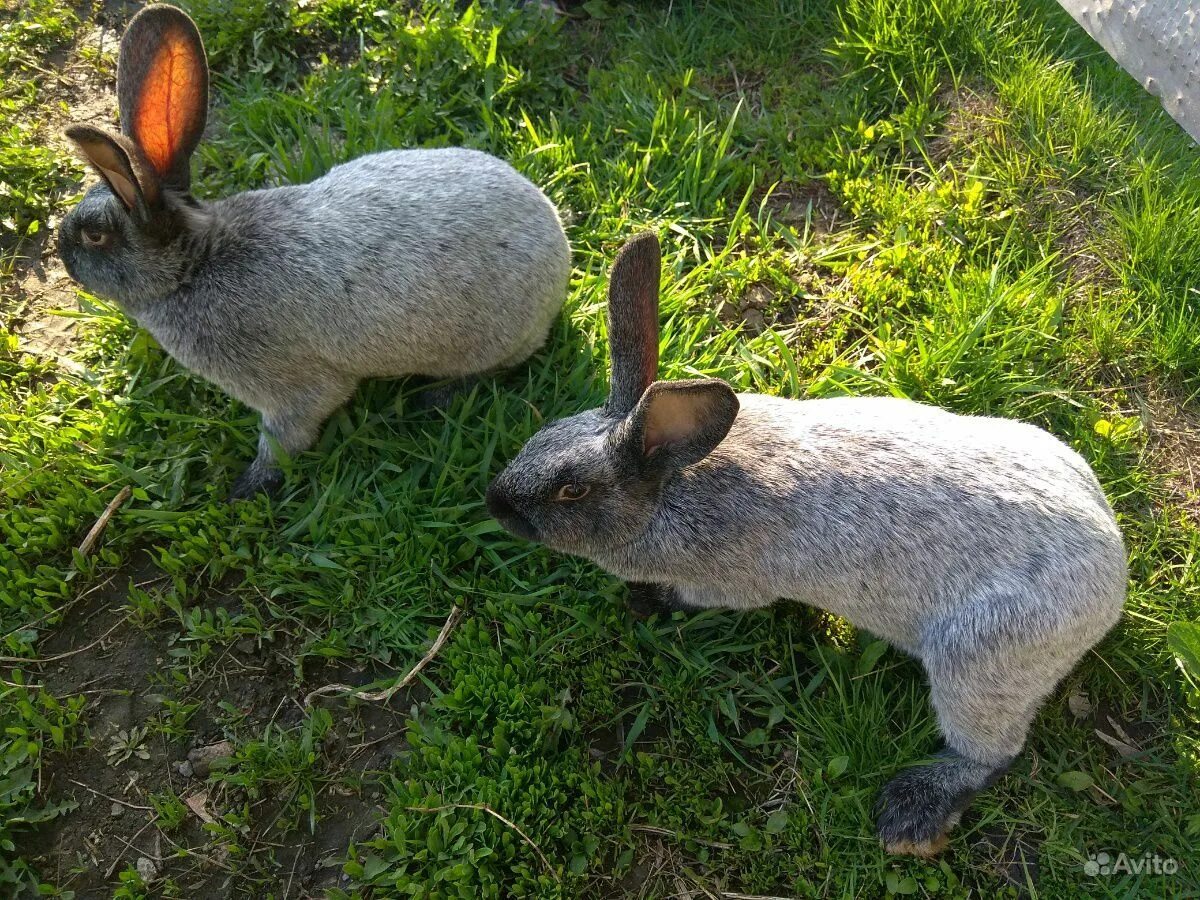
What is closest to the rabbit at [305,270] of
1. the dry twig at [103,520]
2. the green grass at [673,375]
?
the green grass at [673,375]

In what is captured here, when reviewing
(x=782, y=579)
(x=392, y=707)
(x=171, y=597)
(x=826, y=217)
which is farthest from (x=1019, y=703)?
(x=171, y=597)

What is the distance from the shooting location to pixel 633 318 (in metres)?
3.54

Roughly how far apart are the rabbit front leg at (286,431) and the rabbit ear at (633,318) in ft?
5.20

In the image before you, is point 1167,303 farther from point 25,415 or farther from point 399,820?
point 25,415

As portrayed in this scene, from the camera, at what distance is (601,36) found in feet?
20.0

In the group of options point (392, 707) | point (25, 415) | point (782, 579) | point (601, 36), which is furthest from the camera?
point (601, 36)

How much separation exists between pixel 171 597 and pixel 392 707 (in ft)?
3.75

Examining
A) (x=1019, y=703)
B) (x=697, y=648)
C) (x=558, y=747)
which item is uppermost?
(x=1019, y=703)

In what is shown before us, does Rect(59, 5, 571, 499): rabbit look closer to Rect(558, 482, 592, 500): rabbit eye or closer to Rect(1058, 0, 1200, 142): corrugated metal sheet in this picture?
Rect(558, 482, 592, 500): rabbit eye

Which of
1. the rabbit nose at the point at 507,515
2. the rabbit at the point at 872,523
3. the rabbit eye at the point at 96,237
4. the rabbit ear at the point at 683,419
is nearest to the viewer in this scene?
the rabbit ear at the point at 683,419

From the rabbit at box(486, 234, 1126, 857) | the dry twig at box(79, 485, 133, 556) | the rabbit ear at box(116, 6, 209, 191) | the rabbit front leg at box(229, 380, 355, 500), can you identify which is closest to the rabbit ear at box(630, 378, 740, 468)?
the rabbit at box(486, 234, 1126, 857)

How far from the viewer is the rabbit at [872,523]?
10.7 ft

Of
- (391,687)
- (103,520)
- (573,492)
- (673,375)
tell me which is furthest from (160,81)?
(391,687)

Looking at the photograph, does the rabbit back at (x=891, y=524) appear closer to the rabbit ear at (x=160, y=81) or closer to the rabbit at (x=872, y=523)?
the rabbit at (x=872, y=523)
